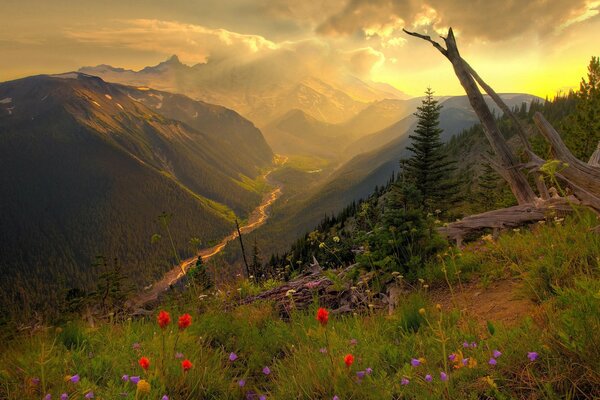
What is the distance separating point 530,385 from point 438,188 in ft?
167

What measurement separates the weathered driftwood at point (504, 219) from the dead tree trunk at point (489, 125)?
1.27 feet

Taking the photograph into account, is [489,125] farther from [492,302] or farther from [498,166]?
[492,302]

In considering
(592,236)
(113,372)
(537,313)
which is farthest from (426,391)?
(592,236)

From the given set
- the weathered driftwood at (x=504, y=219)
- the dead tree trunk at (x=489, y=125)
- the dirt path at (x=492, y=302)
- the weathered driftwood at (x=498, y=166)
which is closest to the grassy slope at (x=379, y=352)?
the dirt path at (x=492, y=302)

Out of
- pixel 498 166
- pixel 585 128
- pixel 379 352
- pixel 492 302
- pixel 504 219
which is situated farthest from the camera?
pixel 585 128

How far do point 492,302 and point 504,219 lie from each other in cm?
346

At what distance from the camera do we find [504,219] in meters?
7.88

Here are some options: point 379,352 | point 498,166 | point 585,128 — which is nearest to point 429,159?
point 585,128

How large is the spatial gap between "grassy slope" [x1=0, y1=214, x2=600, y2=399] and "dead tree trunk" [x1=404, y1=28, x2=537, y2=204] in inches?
83.5

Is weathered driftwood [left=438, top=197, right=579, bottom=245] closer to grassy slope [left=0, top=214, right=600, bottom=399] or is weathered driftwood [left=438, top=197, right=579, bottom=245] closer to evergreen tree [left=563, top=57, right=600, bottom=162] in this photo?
grassy slope [left=0, top=214, right=600, bottom=399]

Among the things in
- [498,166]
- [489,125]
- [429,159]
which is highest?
[489,125]

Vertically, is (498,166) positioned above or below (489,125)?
below

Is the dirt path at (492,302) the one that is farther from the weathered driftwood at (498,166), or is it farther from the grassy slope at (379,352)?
the weathered driftwood at (498,166)

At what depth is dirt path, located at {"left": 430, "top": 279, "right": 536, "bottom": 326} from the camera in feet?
14.0
